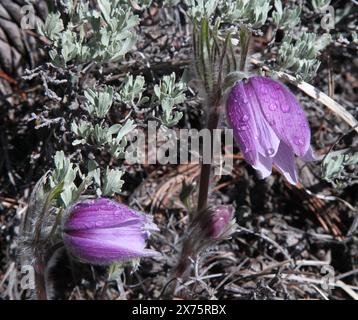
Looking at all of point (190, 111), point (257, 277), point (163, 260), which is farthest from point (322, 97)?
point (163, 260)

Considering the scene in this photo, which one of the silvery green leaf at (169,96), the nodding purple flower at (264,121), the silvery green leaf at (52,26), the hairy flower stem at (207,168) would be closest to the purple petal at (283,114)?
the nodding purple flower at (264,121)

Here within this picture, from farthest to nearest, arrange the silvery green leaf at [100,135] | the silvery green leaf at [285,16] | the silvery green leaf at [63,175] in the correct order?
the silvery green leaf at [285,16]
the silvery green leaf at [100,135]
the silvery green leaf at [63,175]

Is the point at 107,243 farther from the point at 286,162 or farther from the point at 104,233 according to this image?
the point at 286,162

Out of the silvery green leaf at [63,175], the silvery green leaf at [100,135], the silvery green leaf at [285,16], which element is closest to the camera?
the silvery green leaf at [63,175]

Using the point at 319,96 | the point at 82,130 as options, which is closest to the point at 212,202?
the point at 319,96

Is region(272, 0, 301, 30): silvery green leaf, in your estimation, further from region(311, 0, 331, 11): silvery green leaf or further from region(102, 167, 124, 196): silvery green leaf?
region(102, 167, 124, 196): silvery green leaf

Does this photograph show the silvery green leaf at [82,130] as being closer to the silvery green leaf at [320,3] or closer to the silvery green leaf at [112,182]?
the silvery green leaf at [112,182]

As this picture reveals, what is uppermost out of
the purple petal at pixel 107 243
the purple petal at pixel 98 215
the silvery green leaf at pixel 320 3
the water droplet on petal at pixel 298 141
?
the silvery green leaf at pixel 320 3

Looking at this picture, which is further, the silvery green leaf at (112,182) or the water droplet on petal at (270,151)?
the silvery green leaf at (112,182)
